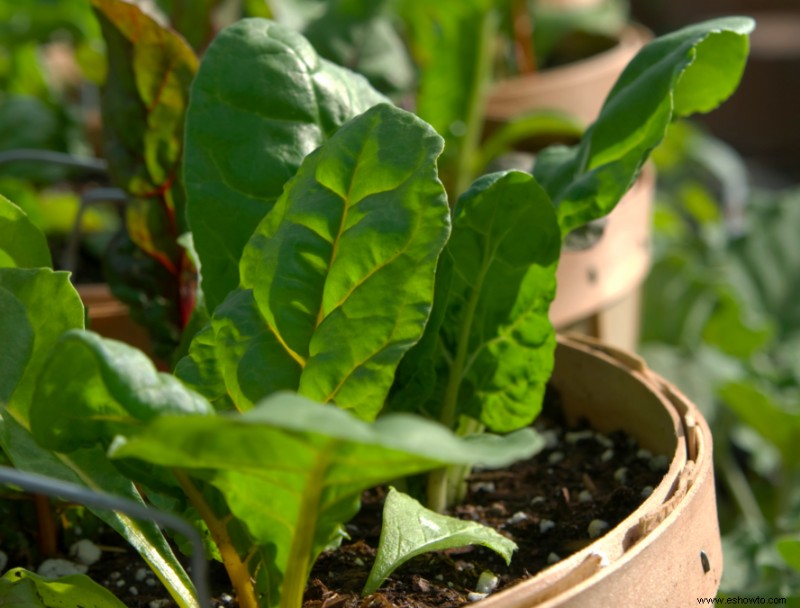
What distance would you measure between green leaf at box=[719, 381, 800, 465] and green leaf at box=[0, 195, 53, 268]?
93 centimetres

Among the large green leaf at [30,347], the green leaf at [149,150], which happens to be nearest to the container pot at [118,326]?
the green leaf at [149,150]

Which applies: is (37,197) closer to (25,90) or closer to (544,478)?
(25,90)

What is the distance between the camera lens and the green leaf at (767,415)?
4.46ft

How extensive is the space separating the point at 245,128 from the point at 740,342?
1128 millimetres

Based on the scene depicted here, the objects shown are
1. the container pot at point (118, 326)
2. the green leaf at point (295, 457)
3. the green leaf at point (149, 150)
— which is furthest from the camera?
the container pot at point (118, 326)

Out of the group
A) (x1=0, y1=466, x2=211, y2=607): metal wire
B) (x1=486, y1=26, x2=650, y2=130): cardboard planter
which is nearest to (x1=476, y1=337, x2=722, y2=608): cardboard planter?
(x1=0, y1=466, x2=211, y2=607): metal wire

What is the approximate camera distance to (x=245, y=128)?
708 mm

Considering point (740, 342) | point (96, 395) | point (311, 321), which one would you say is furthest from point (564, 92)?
point (96, 395)

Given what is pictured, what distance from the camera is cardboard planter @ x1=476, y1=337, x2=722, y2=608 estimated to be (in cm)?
56

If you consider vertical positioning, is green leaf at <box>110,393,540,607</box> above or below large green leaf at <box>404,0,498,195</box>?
above

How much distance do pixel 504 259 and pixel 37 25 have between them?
52.9 inches

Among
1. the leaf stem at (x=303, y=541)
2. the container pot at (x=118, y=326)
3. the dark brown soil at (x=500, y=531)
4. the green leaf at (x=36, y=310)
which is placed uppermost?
the green leaf at (x=36, y=310)

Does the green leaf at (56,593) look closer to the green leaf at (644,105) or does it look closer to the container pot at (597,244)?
the green leaf at (644,105)

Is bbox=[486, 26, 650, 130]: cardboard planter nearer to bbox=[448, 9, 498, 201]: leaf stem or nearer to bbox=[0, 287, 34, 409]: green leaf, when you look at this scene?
bbox=[448, 9, 498, 201]: leaf stem
